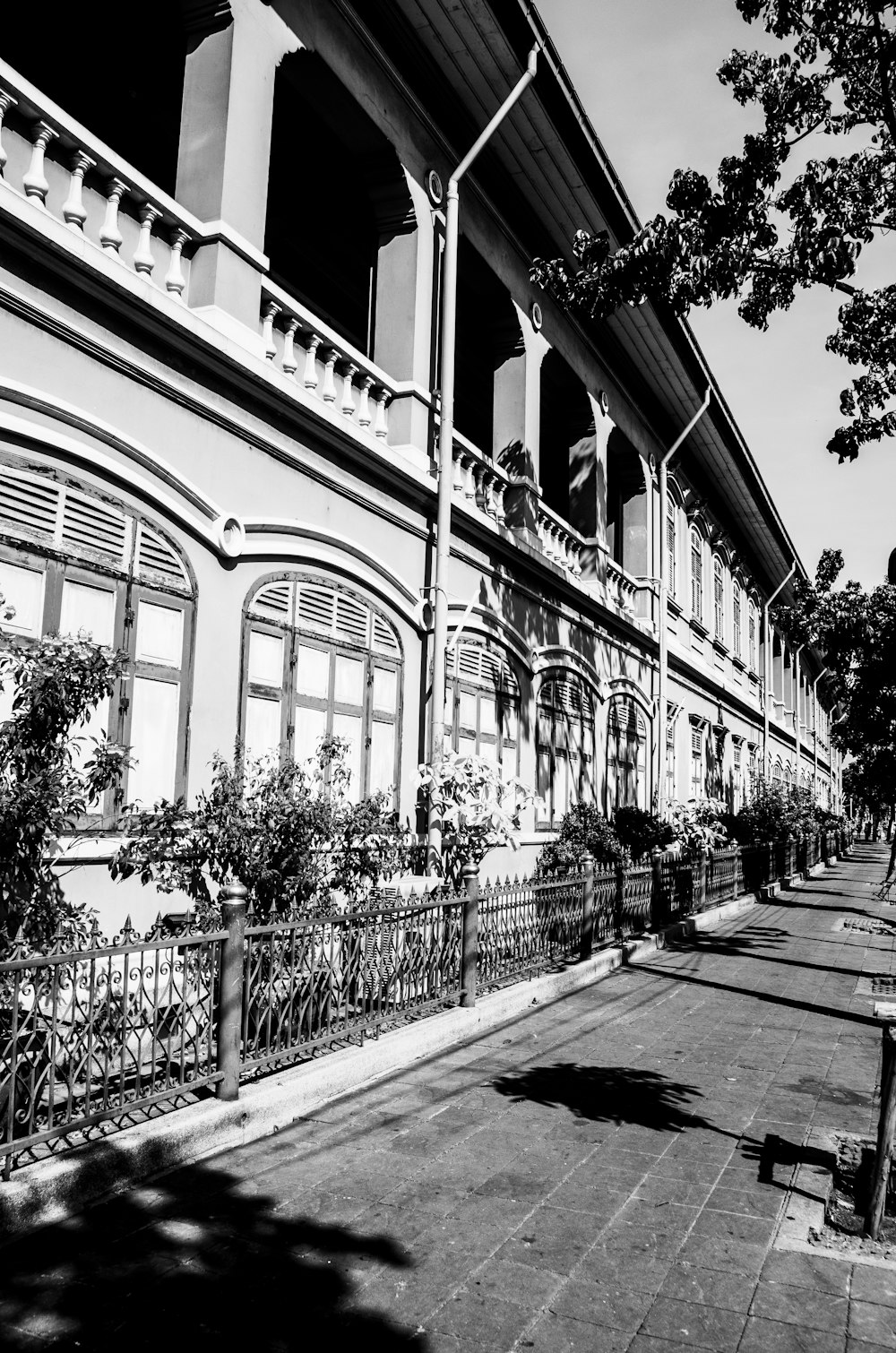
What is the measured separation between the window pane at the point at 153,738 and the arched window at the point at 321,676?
84 cm

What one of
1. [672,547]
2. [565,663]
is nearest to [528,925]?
[565,663]

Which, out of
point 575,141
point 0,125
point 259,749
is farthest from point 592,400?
point 0,125

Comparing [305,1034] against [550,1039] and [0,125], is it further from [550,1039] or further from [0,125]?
[0,125]

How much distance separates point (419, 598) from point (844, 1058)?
5.97 m

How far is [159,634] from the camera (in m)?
7.60

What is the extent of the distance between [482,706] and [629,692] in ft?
21.8

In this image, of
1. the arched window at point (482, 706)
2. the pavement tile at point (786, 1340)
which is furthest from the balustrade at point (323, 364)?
the pavement tile at point (786, 1340)

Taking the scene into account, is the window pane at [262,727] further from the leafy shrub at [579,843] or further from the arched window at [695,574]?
the arched window at [695,574]

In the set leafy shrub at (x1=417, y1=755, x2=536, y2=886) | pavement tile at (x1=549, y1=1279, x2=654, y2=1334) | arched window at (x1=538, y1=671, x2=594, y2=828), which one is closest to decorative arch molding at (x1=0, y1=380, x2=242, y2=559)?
leafy shrub at (x1=417, y1=755, x2=536, y2=886)

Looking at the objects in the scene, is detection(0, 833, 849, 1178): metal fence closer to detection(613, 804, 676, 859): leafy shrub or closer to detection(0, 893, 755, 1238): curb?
detection(0, 893, 755, 1238): curb

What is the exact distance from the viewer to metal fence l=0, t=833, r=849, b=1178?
4.38 meters

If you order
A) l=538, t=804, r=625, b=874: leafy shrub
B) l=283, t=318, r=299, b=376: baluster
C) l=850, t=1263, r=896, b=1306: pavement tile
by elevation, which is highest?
l=283, t=318, r=299, b=376: baluster

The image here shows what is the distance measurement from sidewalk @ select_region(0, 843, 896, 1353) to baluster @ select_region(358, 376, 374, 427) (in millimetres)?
6178

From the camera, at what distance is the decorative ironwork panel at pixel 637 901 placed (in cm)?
1248
